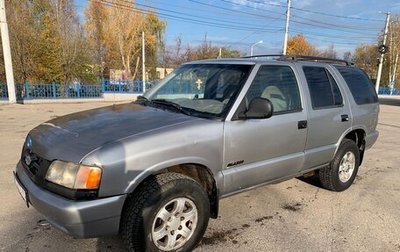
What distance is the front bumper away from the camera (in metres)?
2.59

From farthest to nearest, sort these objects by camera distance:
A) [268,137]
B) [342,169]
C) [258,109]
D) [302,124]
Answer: [342,169], [302,124], [268,137], [258,109]

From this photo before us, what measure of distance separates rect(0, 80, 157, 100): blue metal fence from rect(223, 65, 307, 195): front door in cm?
1290

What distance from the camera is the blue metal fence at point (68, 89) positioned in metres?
17.8

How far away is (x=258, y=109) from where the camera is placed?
3.37m

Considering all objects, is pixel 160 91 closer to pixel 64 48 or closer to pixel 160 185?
pixel 160 185

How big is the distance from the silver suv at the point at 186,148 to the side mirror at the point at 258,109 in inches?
0.4

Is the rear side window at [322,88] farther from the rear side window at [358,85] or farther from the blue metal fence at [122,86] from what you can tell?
the blue metal fence at [122,86]

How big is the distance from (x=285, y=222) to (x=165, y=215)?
5.41ft

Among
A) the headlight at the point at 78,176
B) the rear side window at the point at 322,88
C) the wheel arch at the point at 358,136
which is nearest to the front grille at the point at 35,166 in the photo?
the headlight at the point at 78,176

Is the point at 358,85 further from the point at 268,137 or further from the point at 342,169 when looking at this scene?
the point at 268,137

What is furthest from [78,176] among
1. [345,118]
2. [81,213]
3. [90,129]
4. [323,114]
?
[345,118]

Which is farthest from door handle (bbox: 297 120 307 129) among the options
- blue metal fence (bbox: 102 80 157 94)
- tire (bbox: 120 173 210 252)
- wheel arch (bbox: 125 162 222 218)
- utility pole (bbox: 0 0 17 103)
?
blue metal fence (bbox: 102 80 157 94)

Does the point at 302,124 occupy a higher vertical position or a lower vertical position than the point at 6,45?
lower

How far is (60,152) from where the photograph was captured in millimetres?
2779
